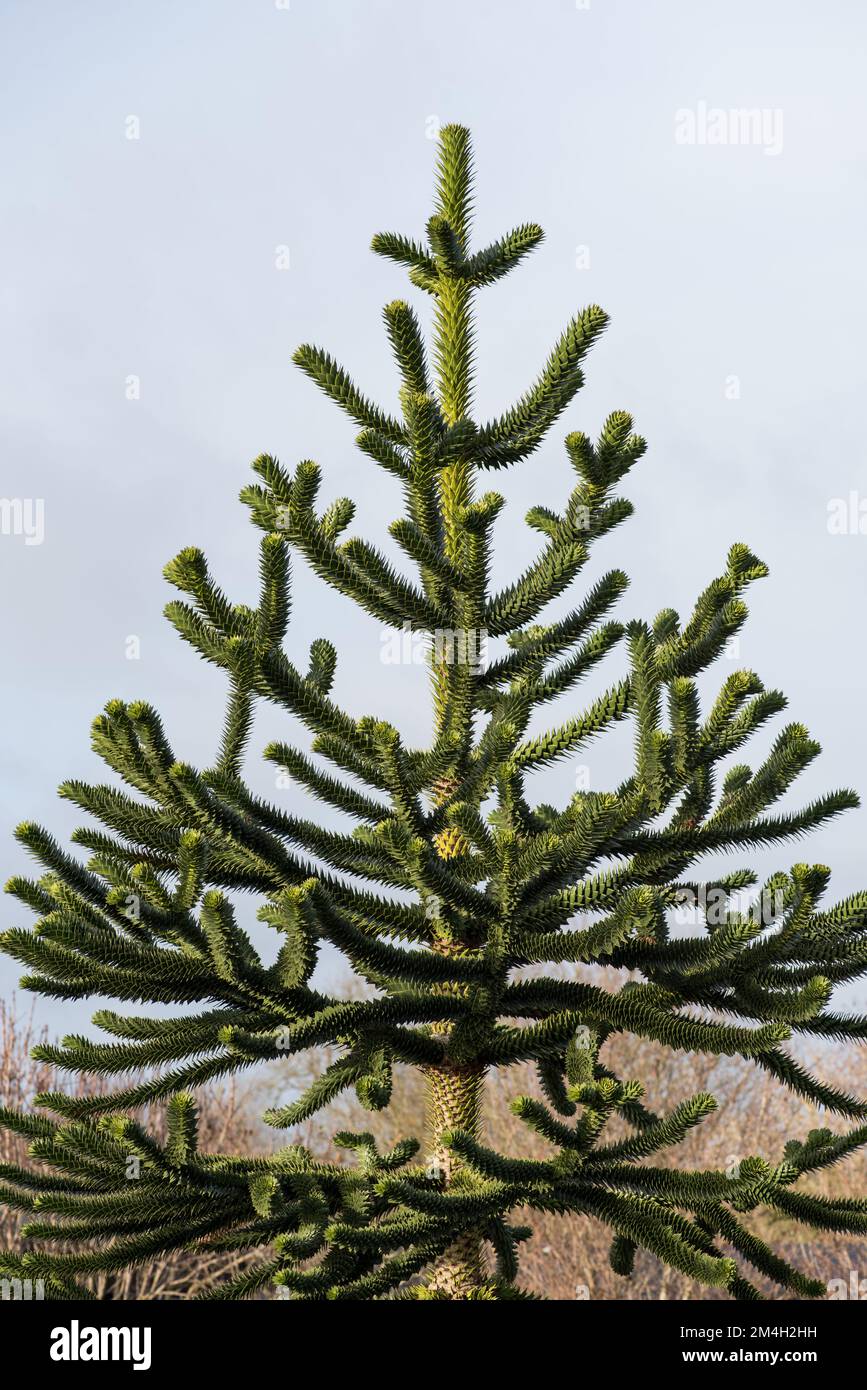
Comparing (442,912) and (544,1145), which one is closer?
(442,912)

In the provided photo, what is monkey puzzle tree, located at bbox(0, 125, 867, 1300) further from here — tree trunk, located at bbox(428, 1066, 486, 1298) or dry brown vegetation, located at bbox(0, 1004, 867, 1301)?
dry brown vegetation, located at bbox(0, 1004, 867, 1301)

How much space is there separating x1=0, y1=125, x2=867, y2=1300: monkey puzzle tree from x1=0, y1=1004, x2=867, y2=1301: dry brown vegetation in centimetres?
822

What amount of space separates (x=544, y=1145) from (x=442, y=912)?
14303mm

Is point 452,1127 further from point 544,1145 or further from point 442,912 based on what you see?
point 544,1145

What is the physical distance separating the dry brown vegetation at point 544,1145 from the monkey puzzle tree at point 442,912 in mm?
8219

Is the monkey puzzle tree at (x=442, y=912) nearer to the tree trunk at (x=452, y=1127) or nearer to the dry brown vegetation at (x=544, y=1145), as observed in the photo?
the tree trunk at (x=452, y=1127)

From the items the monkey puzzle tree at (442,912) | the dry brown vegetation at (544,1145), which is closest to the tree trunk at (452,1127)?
the monkey puzzle tree at (442,912)

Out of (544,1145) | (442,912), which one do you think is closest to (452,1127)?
(442,912)

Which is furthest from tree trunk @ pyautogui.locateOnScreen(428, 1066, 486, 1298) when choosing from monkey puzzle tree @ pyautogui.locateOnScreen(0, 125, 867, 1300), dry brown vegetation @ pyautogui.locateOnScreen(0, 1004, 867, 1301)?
dry brown vegetation @ pyautogui.locateOnScreen(0, 1004, 867, 1301)

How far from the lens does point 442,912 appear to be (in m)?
5.53

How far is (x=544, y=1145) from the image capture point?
18.7m

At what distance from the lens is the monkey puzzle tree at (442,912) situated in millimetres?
5277
